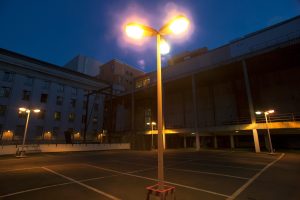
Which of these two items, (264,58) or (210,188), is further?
(264,58)

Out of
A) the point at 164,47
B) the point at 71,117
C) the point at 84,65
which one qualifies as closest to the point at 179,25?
the point at 164,47

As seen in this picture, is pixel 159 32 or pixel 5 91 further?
pixel 5 91

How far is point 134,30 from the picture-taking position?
5.38 metres

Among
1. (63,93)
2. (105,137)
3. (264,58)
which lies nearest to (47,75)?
(63,93)

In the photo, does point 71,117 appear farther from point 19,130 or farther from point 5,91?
point 5,91

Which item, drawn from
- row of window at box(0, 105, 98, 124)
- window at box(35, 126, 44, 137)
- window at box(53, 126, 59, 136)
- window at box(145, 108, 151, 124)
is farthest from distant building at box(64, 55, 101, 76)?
window at box(145, 108, 151, 124)

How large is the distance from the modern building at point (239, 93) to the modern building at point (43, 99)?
42.2 ft

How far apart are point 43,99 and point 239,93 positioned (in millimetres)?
48246

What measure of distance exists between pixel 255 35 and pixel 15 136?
56.0 metres

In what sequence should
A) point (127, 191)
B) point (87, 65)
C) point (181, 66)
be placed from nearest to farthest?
point (127, 191) → point (181, 66) → point (87, 65)

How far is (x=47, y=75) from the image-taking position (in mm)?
45062

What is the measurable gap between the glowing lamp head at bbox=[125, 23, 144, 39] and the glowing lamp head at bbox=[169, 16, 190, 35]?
966mm

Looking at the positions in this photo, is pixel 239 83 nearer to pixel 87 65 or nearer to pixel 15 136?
pixel 15 136

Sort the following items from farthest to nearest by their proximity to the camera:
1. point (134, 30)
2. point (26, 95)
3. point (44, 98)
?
point (44, 98) → point (26, 95) → point (134, 30)
